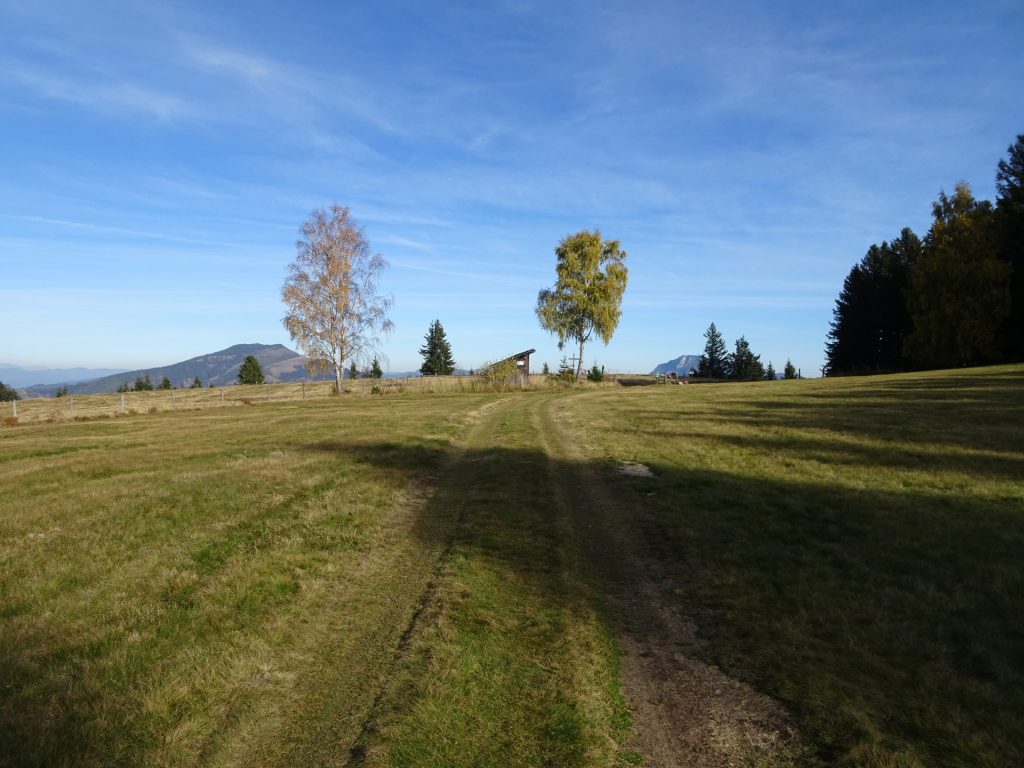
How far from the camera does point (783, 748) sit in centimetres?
385

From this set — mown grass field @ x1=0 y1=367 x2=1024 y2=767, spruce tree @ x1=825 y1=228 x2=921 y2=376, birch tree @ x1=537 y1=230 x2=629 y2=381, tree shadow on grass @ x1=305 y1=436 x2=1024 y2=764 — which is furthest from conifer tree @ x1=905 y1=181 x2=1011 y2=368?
tree shadow on grass @ x1=305 y1=436 x2=1024 y2=764

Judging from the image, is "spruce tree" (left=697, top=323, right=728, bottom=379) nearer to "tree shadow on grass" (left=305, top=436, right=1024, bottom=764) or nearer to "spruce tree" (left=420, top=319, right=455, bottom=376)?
"spruce tree" (left=420, top=319, right=455, bottom=376)

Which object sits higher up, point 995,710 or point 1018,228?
point 1018,228

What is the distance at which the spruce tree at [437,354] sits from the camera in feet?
298

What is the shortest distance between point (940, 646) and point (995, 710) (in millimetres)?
997

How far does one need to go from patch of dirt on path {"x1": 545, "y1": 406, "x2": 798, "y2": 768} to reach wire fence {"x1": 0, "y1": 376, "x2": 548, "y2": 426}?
3814 centimetres

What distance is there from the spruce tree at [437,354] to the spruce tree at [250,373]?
25052 millimetres

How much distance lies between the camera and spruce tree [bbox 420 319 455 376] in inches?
3573

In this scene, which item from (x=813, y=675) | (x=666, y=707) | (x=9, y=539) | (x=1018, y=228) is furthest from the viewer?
(x=1018, y=228)

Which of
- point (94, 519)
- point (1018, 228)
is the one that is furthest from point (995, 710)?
point (1018, 228)

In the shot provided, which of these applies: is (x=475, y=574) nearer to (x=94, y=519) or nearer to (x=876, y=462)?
(x=94, y=519)

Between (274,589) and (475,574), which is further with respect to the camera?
(475,574)

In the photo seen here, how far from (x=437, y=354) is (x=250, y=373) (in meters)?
29.0

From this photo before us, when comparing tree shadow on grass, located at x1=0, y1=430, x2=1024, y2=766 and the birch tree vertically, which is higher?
the birch tree
